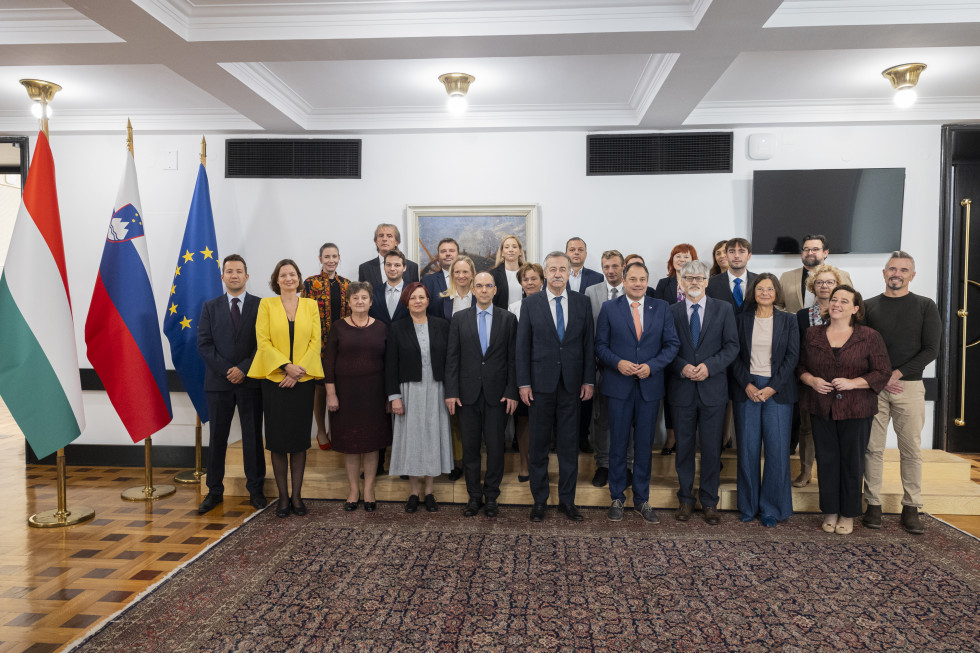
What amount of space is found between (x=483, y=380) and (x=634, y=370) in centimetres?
98

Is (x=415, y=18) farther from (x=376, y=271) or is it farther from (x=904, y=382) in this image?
(x=904, y=382)

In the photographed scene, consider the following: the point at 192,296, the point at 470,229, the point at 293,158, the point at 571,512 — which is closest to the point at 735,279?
the point at 571,512

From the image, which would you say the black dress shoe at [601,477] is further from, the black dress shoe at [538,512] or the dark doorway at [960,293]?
the dark doorway at [960,293]

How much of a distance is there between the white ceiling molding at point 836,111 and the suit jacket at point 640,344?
2.34 metres

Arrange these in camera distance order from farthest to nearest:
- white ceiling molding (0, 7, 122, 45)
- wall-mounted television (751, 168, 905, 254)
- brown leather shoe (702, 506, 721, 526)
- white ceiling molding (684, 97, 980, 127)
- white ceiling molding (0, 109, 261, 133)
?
white ceiling molding (0, 109, 261, 133) → wall-mounted television (751, 168, 905, 254) → white ceiling molding (684, 97, 980, 127) → brown leather shoe (702, 506, 721, 526) → white ceiling molding (0, 7, 122, 45)

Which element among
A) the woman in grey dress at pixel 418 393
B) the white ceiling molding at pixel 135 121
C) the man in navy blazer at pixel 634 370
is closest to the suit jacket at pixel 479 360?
the woman in grey dress at pixel 418 393

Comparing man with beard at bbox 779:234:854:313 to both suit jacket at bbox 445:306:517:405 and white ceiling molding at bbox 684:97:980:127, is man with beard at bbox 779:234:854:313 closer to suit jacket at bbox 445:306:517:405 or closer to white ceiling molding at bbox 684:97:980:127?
white ceiling molding at bbox 684:97:980:127

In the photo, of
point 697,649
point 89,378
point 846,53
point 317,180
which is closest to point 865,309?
point 846,53

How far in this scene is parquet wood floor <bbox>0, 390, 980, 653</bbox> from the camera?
2.79 m

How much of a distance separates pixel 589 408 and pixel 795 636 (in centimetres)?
223

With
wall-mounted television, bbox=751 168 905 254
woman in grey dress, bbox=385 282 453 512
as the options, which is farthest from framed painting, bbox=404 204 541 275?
wall-mounted television, bbox=751 168 905 254

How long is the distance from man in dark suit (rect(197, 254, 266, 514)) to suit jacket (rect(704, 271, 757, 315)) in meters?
3.34

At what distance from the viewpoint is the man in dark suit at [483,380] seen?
401cm

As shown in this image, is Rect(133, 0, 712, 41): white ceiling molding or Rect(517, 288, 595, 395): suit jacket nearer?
Rect(133, 0, 712, 41): white ceiling molding
